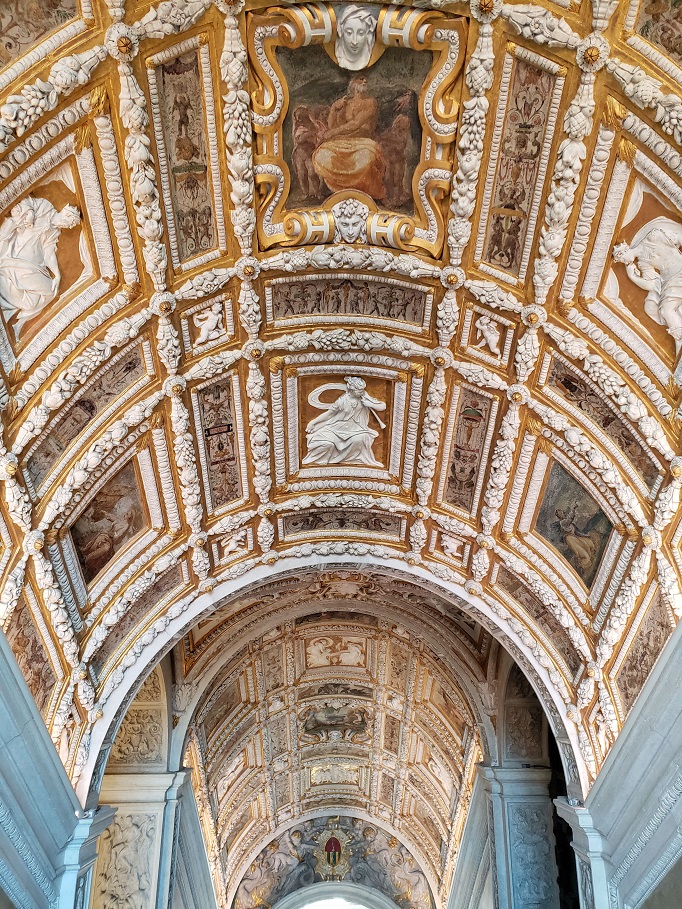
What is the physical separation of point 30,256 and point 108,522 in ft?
11.5

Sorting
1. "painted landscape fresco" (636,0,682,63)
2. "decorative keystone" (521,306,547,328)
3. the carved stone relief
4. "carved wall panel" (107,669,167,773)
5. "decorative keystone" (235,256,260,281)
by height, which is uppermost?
"decorative keystone" (235,256,260,281)

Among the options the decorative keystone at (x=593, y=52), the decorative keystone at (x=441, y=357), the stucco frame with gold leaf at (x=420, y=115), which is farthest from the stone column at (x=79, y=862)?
the decorative keystone at (x=593, y=52)

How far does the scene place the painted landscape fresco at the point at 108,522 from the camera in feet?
28.7

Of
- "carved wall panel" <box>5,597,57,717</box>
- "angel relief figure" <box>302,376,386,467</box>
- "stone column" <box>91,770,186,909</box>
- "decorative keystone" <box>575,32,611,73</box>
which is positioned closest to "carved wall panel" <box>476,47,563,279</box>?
"decorative keystone" <box>575,32,611,73</box>

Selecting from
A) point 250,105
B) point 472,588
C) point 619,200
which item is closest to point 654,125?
point 619,200

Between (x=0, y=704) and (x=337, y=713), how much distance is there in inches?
537

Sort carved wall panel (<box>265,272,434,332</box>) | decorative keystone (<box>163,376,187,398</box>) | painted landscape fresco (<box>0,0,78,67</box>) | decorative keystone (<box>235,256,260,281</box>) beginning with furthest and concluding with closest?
decorative keystone (<box>163,376,187,398</box>) → carved wall panel (<box>265,272,434,332</box>) → decorative keystone (<box>235,256,260,281</box>) → painted landscape fresco (<box>0,0,78,67</box>)

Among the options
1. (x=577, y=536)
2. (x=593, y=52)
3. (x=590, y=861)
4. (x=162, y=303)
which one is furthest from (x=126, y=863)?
(x=593, y=52)

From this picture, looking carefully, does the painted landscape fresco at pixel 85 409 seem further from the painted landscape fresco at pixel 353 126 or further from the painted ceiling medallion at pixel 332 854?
the painted ceiling medallion at pixel 332 854

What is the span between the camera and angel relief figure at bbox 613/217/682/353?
21.6ft

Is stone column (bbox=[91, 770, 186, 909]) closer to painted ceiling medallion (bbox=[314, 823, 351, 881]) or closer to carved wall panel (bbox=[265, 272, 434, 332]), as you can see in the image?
carved wall panel (bbox=[265, 272, 434, 332])

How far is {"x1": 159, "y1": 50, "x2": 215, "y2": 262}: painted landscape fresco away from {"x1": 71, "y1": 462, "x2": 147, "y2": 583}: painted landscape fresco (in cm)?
285

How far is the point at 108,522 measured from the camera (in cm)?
902

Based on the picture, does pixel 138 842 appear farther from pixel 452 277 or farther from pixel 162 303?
pixel 452 277
